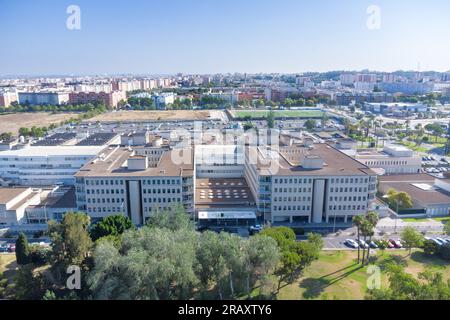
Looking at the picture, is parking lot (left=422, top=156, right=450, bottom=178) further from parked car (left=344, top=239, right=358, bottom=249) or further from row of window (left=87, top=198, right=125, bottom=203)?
row of window (left=87, top=198, right=125, bottom=203)

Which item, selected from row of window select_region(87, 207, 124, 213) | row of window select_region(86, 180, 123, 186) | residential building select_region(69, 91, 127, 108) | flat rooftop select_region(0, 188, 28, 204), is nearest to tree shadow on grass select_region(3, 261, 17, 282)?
row of window select_region(87, 207, 124, 213)

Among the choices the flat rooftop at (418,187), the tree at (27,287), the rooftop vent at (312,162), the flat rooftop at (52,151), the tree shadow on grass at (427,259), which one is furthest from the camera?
the flat rooftop at (52,151)

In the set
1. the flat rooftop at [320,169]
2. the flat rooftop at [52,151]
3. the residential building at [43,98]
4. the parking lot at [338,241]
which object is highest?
the residential building at [43,98]

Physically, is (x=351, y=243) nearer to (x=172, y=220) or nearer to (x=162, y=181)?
(x=172, y=220)

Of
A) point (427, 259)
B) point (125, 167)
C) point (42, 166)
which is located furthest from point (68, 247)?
point (427, 259)

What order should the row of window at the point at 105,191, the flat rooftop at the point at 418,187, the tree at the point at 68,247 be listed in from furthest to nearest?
the flat rooftop at the point at 418,187
the row of window at the point at 105,191
the tree at the point at 68,247

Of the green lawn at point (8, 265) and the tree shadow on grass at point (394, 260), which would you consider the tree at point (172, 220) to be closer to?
the green lawn at point (8, 265)

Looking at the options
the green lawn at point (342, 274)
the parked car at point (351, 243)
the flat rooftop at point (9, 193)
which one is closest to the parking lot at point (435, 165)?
the parked car at point (351, 243)
